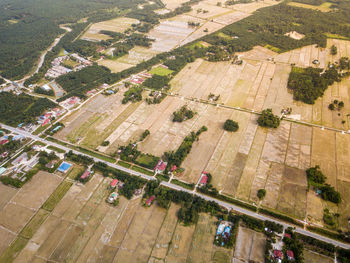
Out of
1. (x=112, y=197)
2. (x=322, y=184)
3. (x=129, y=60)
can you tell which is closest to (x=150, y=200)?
(x=112, y=197)

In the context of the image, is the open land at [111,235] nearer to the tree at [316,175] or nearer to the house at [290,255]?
the house at [290,255]

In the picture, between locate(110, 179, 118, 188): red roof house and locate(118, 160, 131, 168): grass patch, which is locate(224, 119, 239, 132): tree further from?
locate(110, 179, 118, 188): red roof house

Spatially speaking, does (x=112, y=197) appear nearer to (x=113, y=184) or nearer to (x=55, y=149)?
(x=113, y=184)

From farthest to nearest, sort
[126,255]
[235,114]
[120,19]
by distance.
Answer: [120,19]
[235,114]
[126,255]

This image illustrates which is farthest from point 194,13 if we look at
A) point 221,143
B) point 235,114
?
point 221,143

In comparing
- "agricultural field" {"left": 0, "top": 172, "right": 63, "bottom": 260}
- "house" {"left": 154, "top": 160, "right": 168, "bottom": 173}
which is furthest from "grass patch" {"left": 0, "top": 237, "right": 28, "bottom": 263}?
"house" {"left": 154, "top": 160, "right": 168, "bottom": 173}

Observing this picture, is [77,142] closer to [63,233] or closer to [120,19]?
[63,233]
